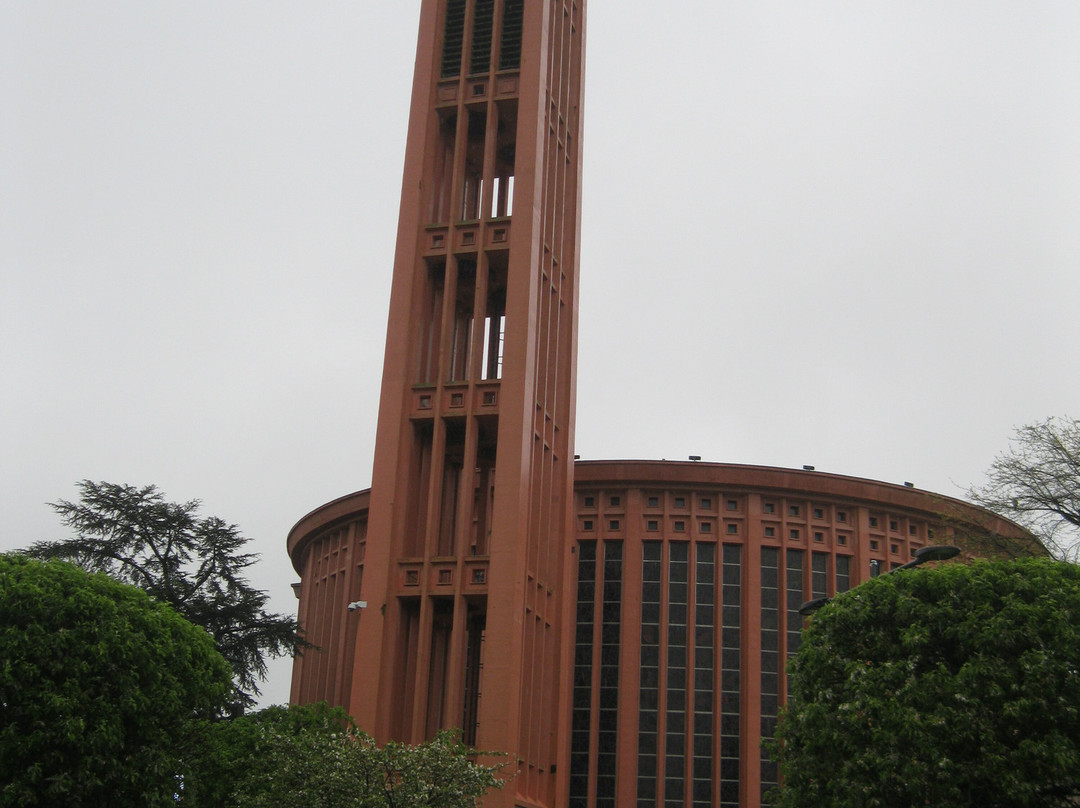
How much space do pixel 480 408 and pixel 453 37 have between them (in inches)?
484

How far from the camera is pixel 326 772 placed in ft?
78.5

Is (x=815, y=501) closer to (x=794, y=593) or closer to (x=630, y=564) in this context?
(x=794, y=593)

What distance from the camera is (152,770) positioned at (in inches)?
901

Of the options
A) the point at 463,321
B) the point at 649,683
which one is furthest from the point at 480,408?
the point at 649,683

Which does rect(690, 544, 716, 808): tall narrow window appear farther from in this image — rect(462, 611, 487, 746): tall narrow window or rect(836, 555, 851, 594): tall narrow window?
rect(462, 611, 487, 746): tall narrow window

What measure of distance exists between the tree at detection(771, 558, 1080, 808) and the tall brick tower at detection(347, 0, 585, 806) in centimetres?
1052

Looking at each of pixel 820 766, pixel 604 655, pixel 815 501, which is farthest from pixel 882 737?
pixel 815 501

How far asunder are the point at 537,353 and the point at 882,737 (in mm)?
18210

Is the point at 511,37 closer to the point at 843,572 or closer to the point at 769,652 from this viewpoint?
the point at 769,652

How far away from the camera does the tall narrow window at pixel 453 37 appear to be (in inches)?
1516

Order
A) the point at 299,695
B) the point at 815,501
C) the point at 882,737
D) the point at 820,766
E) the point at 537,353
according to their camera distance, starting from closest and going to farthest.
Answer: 1. the point at 882,737
2. the point at 820,766
3. the point at 537,353
4. the point at 815,501
5. the point at 299,695

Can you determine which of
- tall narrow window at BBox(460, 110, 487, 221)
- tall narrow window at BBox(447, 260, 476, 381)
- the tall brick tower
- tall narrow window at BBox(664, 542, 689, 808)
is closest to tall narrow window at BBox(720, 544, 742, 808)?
tall narrow window at BBox(664, 542, 689, 808)

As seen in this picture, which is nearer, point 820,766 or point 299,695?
point 820,766

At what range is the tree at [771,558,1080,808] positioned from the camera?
1941cm
